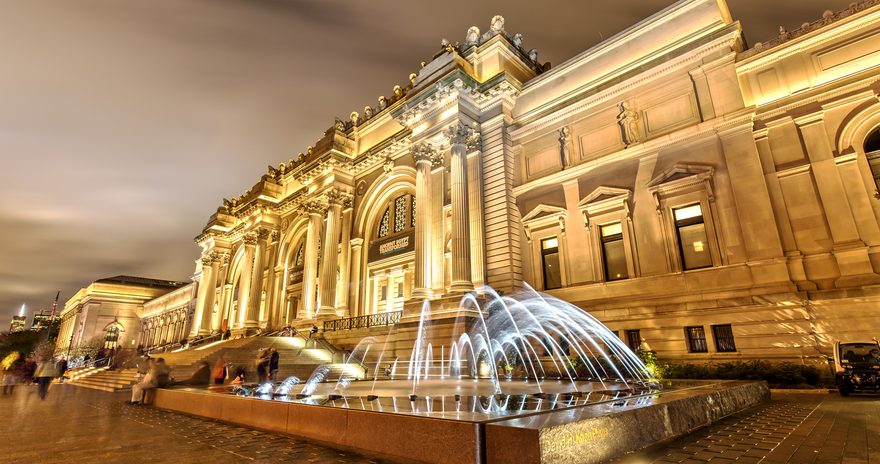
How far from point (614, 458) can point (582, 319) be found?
1421cm

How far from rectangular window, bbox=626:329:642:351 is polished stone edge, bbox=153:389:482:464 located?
13.7 m

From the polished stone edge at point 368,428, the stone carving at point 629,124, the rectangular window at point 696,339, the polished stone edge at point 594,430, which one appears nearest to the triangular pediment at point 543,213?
the stone carving at point 629,124

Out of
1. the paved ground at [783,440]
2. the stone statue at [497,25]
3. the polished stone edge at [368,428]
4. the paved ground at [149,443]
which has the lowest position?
the paved ground at [149,443]

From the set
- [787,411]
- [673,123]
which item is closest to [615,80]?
[673,123]

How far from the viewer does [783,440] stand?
534 centimetres

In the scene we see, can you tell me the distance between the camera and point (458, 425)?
3979 mm

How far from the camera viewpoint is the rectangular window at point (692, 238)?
51.2 ft

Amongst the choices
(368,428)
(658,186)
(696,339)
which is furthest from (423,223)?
(368,428)

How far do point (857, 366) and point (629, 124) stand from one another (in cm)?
1163

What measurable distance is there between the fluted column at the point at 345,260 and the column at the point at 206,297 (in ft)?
72.3

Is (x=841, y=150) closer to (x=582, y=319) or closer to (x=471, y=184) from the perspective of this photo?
(x=582, y=319)

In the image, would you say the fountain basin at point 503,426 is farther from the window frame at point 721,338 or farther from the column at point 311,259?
the column at point 311,259

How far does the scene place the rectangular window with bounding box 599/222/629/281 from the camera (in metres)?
17.6

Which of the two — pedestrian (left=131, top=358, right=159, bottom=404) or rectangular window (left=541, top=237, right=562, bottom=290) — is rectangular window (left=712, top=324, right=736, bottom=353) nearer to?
rectangular window (left=541, top=237, right=562, bottom=290)
